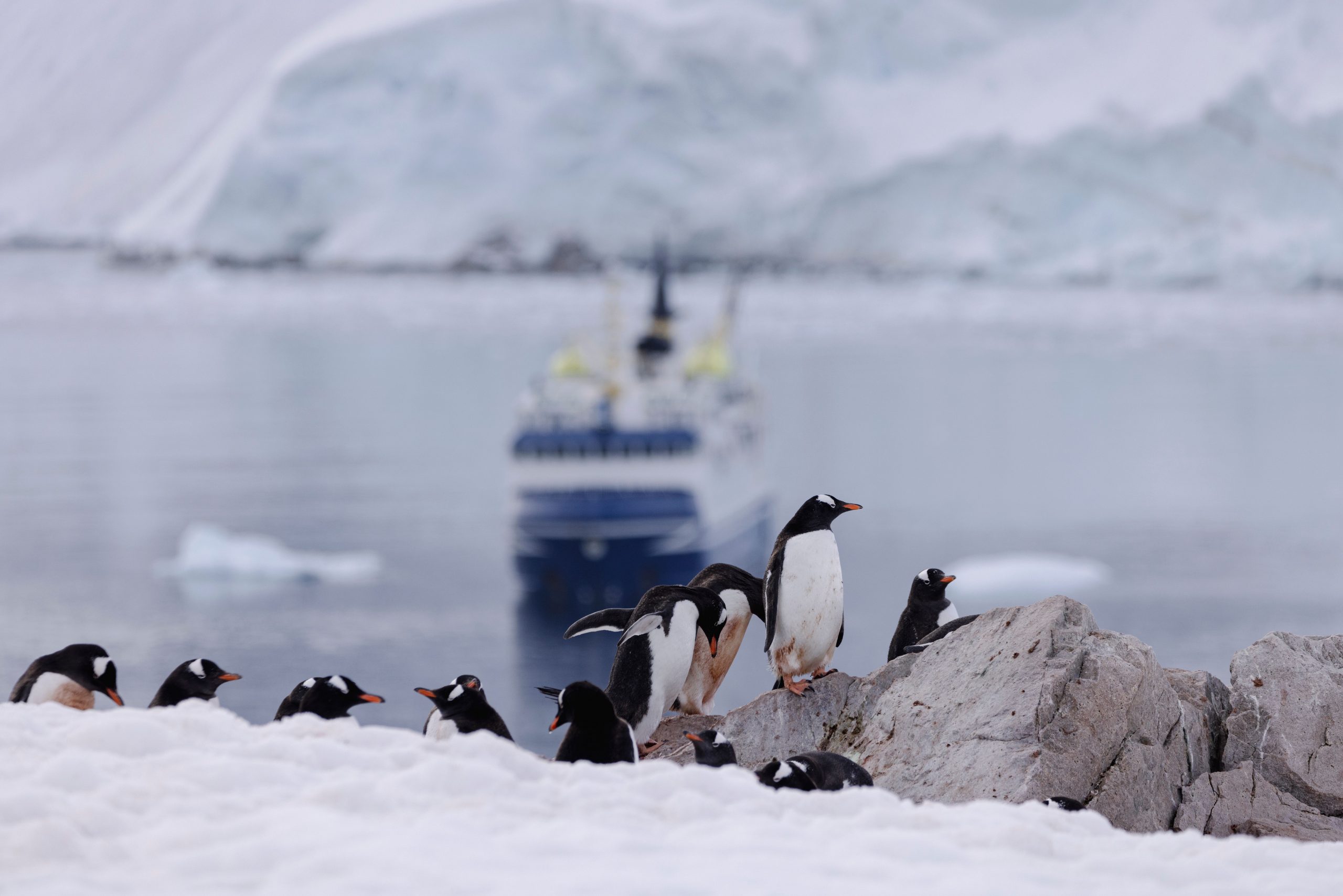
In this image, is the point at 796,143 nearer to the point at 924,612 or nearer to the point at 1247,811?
the point at 924,612

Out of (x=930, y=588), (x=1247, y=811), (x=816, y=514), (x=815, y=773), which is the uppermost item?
(x=816, y=514)

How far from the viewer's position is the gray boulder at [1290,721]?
15.2 ft

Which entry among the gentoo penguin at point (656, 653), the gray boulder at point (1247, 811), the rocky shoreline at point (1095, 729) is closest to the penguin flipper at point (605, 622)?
the gentoo penguin at point (656, 653)

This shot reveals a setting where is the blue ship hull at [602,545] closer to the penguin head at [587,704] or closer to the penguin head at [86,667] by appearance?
the penguin head at [86,667]

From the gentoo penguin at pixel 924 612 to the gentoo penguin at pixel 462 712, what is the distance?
5.97 feet

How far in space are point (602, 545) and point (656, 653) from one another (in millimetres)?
22266

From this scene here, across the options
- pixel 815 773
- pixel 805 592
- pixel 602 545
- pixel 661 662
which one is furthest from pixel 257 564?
pixel 815 773

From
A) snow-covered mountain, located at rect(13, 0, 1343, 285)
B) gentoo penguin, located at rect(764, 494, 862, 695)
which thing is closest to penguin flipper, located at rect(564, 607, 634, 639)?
gentoo penguin, located at rect(764, 494, 862, 695)

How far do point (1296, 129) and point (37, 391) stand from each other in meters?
53.0

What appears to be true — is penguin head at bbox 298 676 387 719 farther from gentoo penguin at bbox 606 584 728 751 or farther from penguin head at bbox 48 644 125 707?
gentoo penguin at bbox 606 584 728 751

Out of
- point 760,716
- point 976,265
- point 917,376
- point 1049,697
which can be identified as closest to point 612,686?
point 760,716

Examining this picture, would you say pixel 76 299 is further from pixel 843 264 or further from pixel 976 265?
pixel 976 265

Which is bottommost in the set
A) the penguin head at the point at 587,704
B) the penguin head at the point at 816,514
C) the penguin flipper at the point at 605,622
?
the penguin head at the point at 587,704

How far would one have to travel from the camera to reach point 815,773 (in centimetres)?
425
